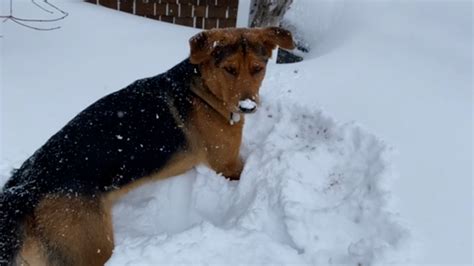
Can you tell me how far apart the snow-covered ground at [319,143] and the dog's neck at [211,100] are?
435 mm

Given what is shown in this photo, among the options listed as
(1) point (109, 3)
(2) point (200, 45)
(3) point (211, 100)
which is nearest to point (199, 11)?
(1) point (109, 3)

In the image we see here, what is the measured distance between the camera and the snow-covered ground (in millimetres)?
2885

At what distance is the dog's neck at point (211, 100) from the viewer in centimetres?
353

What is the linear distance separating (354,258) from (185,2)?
5547 millimetres

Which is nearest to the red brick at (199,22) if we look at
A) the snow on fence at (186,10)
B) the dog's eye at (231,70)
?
the snow on fence at (186,10)

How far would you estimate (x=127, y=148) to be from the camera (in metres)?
3.20

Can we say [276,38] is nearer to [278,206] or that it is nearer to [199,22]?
[278,206]

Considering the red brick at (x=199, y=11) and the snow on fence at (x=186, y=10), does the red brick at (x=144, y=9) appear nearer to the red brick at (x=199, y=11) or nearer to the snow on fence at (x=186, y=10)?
the snow on fence at (x=186, y=10)

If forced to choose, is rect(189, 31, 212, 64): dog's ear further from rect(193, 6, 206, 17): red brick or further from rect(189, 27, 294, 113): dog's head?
rect(193, 6, 206, 17): red brick

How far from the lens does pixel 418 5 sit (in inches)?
241

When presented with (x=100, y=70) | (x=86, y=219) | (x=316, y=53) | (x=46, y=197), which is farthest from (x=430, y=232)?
(x=100, y=70)

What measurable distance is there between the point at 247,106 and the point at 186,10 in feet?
15.4

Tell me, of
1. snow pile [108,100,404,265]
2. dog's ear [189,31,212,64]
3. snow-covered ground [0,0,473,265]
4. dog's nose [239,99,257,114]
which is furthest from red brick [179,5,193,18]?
dog's nose [239,99,257,114]

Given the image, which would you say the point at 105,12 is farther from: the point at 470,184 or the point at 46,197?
the point at 470,184
